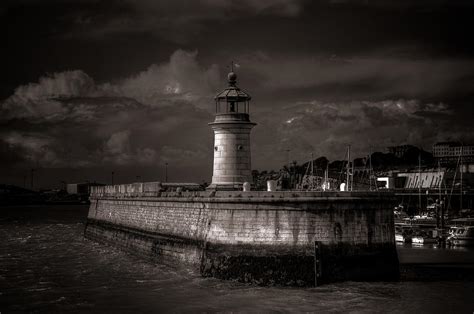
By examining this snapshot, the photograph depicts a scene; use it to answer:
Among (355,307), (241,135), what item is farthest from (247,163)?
(355,307)

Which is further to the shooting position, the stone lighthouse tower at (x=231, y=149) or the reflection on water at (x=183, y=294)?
the stone lighthouse tower at (x=231, y=149)

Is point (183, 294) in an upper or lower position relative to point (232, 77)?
lower

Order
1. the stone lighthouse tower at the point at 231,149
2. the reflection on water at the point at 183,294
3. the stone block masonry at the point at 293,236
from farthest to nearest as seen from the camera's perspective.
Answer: the stone lighthouse tower at the point at 231,149
the stone block masonry at the point at 293,236
the reflection on water at the point at 183,294

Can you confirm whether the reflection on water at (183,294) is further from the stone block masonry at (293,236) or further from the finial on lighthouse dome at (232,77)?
the finial on lighthouse dome at (232,77)

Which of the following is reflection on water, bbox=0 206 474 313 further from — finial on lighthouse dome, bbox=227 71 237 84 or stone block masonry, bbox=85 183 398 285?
finial on lighthouse dome, bbox=227 71 237 84

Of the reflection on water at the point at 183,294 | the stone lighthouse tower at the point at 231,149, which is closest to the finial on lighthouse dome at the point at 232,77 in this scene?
the stone lighthouse tower at the point at 231,149

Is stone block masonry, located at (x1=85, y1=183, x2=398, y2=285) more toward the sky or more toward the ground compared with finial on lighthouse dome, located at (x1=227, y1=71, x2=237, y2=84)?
more toward the ground

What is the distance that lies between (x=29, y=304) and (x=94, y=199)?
35.8 m

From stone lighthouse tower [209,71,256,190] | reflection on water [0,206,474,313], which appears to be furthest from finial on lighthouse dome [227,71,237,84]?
reflection on water [0,206,474,313]

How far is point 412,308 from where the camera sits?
1902 cm

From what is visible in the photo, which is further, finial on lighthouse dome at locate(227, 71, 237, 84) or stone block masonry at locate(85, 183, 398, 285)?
finial on lighthouse dome at locate(227, 71, 237, 84)

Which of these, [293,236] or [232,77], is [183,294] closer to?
[293,236]

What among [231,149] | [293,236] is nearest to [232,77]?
[231,149]

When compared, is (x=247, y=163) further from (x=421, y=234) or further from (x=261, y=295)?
(x=421, y=234)
